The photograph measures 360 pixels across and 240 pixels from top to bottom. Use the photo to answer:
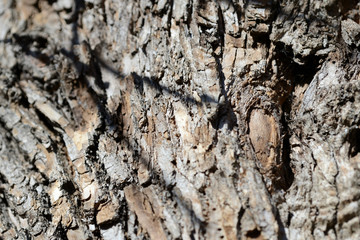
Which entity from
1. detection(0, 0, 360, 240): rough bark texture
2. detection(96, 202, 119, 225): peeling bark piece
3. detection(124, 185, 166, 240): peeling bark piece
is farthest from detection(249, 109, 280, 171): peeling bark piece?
detection(96, 202, 119, 225): peeling bark piece

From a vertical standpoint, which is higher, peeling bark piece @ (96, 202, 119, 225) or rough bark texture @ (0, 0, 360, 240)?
rough bark texture @ (0, 0, 360, 240)

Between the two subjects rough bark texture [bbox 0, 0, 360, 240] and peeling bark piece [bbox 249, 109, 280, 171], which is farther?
peeling bark piece [bbox 249, 109, 280, 171]

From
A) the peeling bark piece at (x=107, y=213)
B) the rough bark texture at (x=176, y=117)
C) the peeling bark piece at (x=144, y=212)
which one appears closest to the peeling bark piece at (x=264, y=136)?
the rough bark texture at (x=176, y=117)

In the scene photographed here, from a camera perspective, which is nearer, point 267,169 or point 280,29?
point 267,169

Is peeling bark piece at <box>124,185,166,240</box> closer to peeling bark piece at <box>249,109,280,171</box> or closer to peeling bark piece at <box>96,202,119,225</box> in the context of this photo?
peeling bark piece at <box>96,202,119,225</box>

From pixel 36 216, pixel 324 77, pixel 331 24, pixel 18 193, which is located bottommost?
pixel 36 216

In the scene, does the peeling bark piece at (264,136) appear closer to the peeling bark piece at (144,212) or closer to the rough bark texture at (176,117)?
the rough bark texture at (176,117)

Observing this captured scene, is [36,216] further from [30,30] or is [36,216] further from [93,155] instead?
[30,30]

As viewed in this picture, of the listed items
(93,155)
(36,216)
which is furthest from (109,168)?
(36,216)
